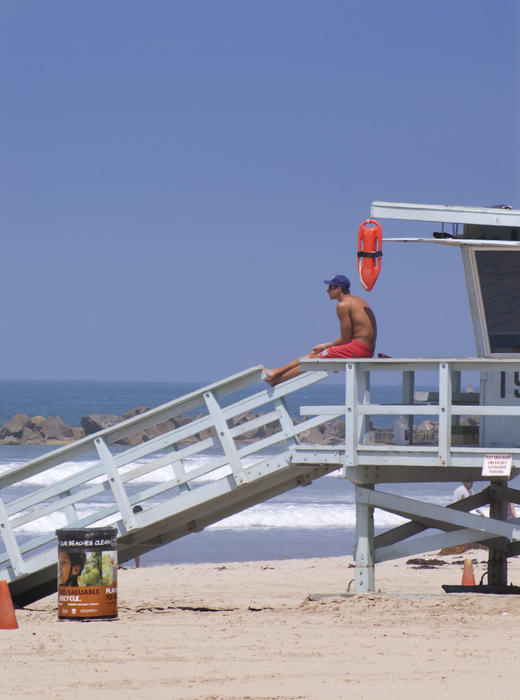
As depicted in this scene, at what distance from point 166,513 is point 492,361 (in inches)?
140

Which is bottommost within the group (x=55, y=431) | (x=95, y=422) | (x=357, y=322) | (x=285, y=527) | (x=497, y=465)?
(x=55, y=431)

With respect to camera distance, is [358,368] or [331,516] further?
[331,516]

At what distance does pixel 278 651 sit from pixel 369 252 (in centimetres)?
404

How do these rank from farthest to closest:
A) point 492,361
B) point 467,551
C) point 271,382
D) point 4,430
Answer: point 4,430
point 467,551
point 271,382
point 492,361

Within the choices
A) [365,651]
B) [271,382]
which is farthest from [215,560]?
[365,651]

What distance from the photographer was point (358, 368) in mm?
12016

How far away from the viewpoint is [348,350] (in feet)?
40.7

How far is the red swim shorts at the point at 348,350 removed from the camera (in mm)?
12398

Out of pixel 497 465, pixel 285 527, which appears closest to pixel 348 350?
pixel 497 465

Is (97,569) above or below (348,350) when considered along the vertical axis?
below

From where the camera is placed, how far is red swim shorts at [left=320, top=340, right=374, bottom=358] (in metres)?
12.4

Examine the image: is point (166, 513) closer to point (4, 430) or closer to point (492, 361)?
point (492, 361)

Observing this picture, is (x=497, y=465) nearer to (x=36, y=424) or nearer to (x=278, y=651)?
(x=278, y=651)

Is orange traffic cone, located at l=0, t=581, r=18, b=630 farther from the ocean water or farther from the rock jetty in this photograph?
the rock jetty
